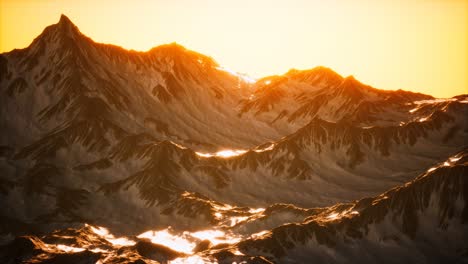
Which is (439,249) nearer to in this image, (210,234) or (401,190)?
(401,190)

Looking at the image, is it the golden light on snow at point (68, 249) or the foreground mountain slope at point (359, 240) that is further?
the golden light on snow at point (68, 249)

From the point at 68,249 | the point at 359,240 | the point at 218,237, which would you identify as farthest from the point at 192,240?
the point at 359,240

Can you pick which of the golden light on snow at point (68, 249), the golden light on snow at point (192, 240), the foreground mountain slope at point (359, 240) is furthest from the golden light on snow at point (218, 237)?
the golden light on snow at point (68, 249)

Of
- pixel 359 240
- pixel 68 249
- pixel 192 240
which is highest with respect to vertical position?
pixel 68 249

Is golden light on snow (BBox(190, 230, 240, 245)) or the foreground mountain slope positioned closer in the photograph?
the foreground mountain slope

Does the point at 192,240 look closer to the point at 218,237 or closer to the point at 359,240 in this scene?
the point at 218,237

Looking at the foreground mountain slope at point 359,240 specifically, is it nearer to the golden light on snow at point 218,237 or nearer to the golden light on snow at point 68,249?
the golden light on snow at point 68,249

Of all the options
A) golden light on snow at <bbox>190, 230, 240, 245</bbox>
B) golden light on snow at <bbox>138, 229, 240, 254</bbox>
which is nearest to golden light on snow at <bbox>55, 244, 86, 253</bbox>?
golden light on snow at <bbox>138, 229, 240, 254</bbox>

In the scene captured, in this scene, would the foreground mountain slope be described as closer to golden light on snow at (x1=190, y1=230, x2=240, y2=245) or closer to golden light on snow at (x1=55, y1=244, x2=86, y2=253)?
golden light on snow at (x1=55, y1=244, x2=86, y2=253)

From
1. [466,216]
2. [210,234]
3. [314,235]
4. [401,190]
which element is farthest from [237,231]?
[466,216]

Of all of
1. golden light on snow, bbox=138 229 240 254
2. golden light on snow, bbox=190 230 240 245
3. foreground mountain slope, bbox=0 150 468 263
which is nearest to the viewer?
foreground mountain slope, bbox=0 150 468 263

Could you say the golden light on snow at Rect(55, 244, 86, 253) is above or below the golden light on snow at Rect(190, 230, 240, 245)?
above
